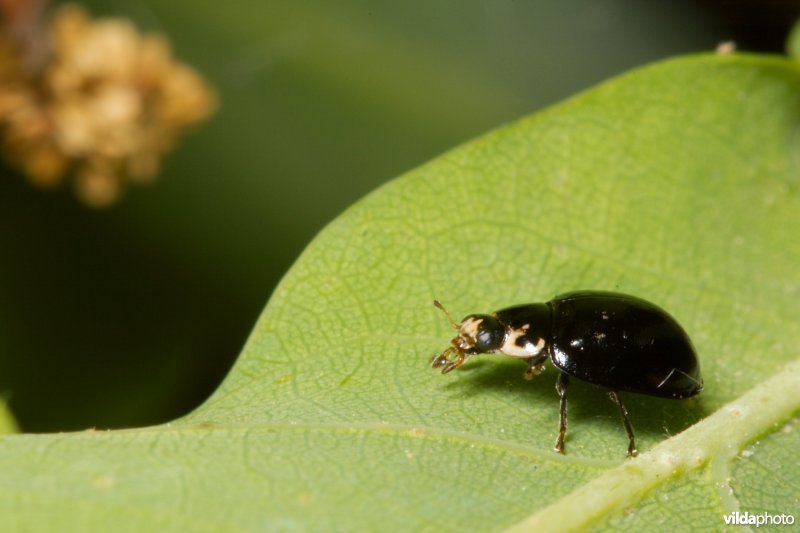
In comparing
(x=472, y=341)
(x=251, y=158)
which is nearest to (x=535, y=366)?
(x=472, y=341)

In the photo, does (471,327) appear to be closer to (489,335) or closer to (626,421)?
(489,335)

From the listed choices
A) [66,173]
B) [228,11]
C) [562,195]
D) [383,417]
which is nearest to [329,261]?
[383,417]

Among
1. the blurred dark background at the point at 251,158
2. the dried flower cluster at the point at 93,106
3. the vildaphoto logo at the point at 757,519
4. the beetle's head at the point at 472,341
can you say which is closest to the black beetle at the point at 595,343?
the beetle's head at the point at 472,341

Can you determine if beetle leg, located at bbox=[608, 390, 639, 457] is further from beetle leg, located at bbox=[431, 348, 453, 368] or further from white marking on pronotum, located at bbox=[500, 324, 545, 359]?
beetle leg, located at bbox=[431, 348, 453, 368]

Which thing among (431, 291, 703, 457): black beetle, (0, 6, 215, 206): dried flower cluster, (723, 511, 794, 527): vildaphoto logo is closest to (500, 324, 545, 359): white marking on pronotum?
(431, 291, 703, 457): black beetle

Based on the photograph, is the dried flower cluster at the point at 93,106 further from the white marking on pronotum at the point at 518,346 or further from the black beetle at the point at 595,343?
the white marking on pronotum at the point at 518,346

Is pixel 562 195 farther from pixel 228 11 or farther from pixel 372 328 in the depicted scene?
pixel 228 11
